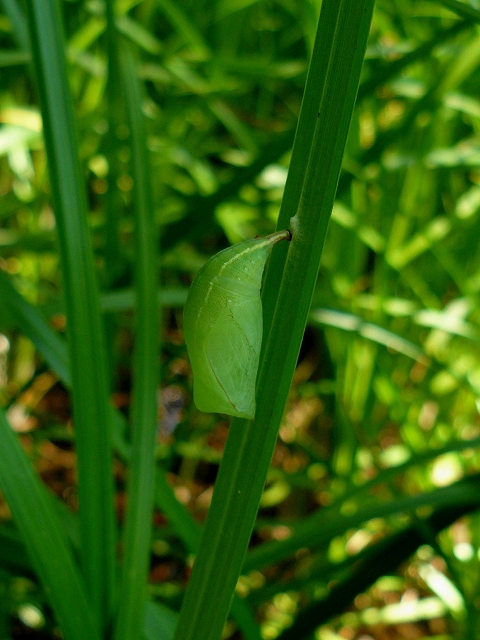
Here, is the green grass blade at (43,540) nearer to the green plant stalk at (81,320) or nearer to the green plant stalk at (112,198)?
the green plant stalk at (81,320)

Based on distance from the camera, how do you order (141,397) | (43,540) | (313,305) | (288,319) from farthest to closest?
1. (313,305)
2. (141,397)
3. (43,540)
4. (288,319)

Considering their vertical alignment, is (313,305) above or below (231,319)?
above

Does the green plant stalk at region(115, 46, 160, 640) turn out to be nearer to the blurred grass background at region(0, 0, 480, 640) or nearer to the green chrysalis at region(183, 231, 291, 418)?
the blurred grass background at region(0, 0, 480, 640)

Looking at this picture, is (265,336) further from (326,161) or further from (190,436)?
(190,436)

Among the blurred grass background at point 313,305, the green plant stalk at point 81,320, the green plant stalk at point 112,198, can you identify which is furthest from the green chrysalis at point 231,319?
the green plant stalk at point 112,198

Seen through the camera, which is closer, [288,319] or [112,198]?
[288,319]

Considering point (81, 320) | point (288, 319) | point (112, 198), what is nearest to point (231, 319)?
point (288, 319)

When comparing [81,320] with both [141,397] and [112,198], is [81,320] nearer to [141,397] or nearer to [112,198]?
[141,397]
